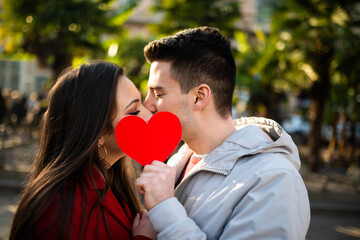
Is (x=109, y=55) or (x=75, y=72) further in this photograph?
(x=109, y=55)

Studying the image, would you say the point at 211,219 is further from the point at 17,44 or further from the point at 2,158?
the point at 17,44

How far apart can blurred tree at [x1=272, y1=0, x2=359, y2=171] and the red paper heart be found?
648 cm

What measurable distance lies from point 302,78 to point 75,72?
25.0ft

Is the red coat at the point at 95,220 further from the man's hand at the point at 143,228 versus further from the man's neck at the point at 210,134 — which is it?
the man's neck at the point at 210,134

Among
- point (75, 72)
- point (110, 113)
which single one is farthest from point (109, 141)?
point (75, 72)

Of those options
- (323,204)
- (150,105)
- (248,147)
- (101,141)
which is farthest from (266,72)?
(101,141)

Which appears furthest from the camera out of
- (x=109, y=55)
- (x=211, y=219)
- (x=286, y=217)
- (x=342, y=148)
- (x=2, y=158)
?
(x=342, y=148)

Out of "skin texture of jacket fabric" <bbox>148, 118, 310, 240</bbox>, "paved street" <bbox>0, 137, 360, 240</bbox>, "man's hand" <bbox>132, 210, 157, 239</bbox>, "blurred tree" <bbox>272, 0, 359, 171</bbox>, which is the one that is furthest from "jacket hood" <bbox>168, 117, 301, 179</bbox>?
"blurred tree" <bbox>272, 0, 359, 171</bbox>

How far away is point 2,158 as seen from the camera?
24.4ft

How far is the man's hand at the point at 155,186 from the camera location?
147cm

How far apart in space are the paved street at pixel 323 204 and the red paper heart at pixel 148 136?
3479mm

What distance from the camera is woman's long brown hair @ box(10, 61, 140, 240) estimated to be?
1442mm

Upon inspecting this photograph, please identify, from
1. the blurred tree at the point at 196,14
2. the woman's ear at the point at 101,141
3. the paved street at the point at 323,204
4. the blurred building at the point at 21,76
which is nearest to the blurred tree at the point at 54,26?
the blurred tree at the point at 196,14

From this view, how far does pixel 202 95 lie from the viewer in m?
1.91
